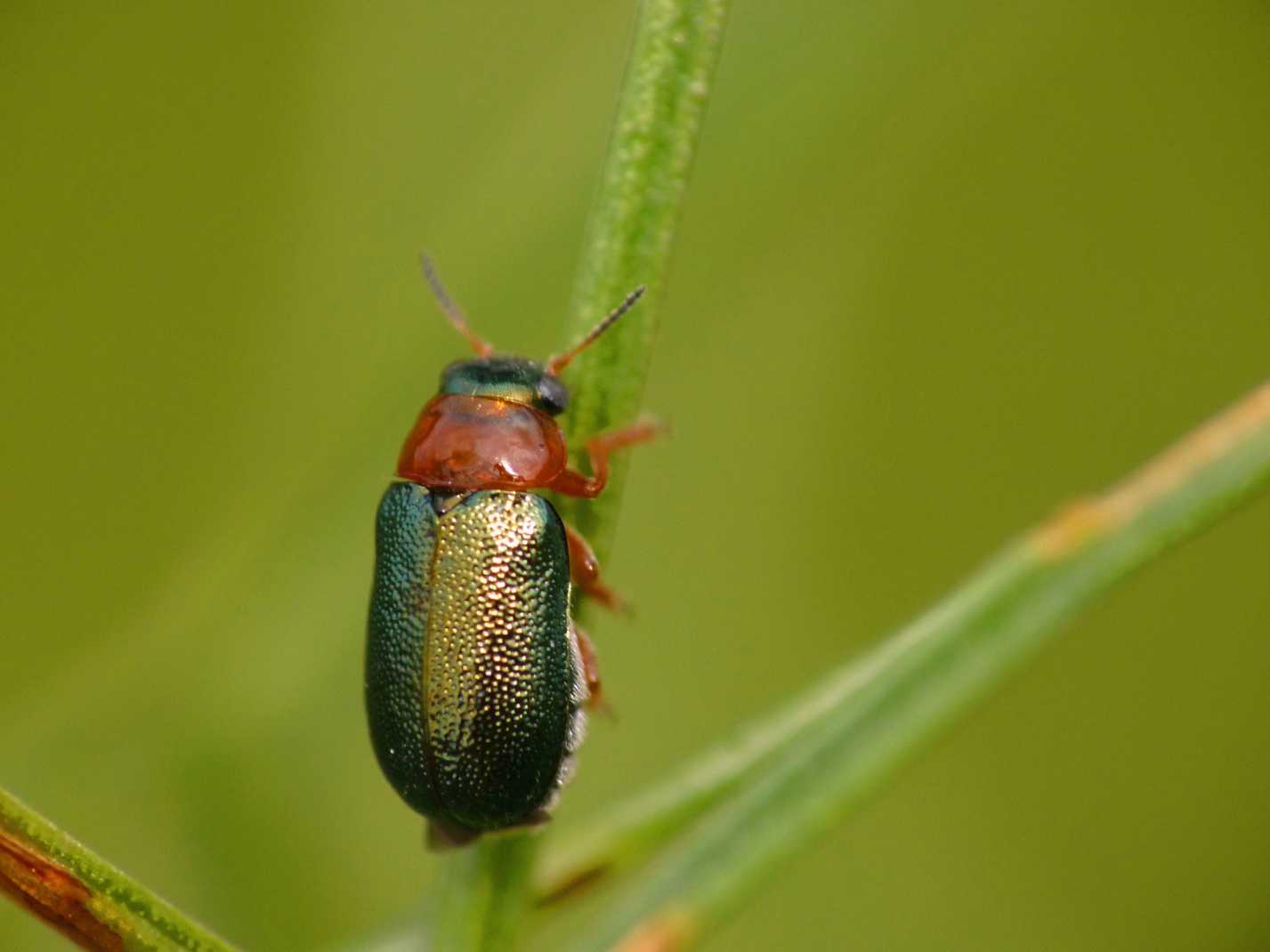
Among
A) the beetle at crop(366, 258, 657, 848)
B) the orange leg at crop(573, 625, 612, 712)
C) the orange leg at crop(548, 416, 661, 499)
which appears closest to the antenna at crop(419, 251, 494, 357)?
the beetle at crop(366, 258, 657, 848)

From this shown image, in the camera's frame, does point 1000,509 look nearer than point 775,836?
No

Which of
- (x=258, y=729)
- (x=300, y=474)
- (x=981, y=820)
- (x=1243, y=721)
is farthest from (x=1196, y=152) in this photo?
(x=258, y=729)

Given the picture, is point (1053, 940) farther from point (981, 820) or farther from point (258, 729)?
point (258, 729)

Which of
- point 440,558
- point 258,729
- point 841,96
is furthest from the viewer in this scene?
point 841,96

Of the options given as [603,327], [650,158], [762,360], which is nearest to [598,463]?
[603,327]

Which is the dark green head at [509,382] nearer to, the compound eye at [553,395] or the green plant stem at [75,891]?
the compound eye at [553,395]

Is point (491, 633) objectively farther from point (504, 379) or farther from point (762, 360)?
point (762, 360)
